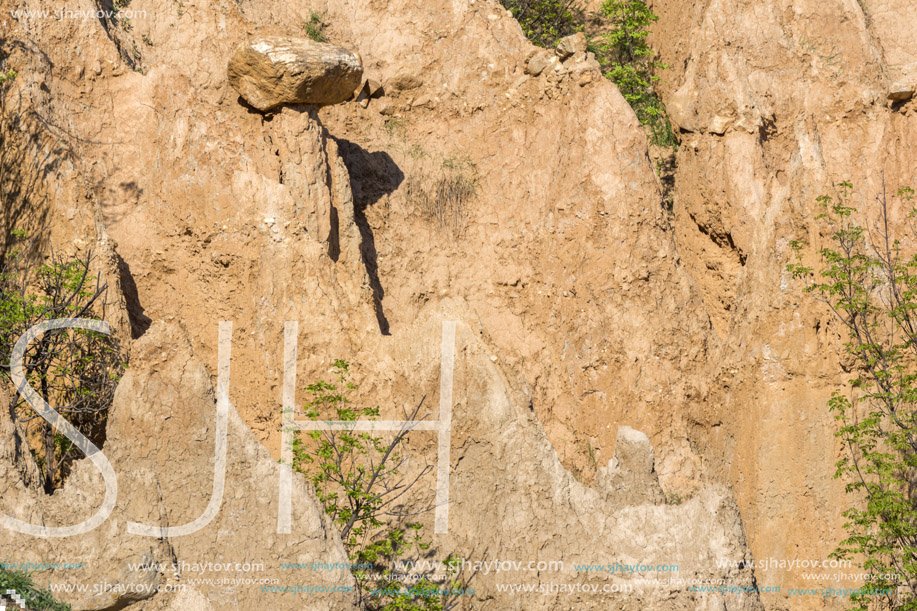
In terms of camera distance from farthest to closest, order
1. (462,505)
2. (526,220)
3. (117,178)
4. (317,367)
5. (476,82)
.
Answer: (476,82)
(526,220)
(117,178)
(317,367)
(462,505)

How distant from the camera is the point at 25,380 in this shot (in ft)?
43.0

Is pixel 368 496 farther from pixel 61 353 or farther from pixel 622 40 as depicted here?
pixel 622 40

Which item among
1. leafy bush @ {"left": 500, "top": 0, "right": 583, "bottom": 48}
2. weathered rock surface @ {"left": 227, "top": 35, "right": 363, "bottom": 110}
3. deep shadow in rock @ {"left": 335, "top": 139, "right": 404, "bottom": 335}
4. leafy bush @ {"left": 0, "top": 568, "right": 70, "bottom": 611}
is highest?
leafy bush @ {"left": 500, "top": 0, "right": 583, "bottom": 48}

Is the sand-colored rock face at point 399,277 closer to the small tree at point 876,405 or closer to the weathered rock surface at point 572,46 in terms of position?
the weathered rock surface at point 572,46

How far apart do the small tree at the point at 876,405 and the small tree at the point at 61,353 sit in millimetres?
8379

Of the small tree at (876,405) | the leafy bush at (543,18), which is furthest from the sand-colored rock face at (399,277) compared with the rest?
the leafy bush at (543,18)

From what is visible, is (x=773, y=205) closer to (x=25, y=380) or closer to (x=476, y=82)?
(x=476, y=82)

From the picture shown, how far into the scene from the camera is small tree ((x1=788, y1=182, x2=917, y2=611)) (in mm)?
13242

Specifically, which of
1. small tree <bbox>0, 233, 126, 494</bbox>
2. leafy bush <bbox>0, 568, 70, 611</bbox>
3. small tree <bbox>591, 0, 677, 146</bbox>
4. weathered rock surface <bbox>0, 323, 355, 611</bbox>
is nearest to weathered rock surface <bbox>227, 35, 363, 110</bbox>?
small tree <bbox>0, 233, 126, 494</bbox>

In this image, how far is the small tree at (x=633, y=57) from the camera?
1884cm

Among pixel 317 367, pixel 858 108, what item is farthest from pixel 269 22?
pixel 858 108

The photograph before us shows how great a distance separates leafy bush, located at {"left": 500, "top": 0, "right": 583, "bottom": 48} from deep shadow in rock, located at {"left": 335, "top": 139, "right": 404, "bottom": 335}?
14.7 feet

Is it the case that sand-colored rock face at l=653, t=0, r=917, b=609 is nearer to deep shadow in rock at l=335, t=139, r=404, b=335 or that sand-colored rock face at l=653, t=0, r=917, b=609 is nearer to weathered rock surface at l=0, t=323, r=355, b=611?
deep shadow in rock at l=335, t=139, r=404, b=335

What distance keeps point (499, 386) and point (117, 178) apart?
232 inches
